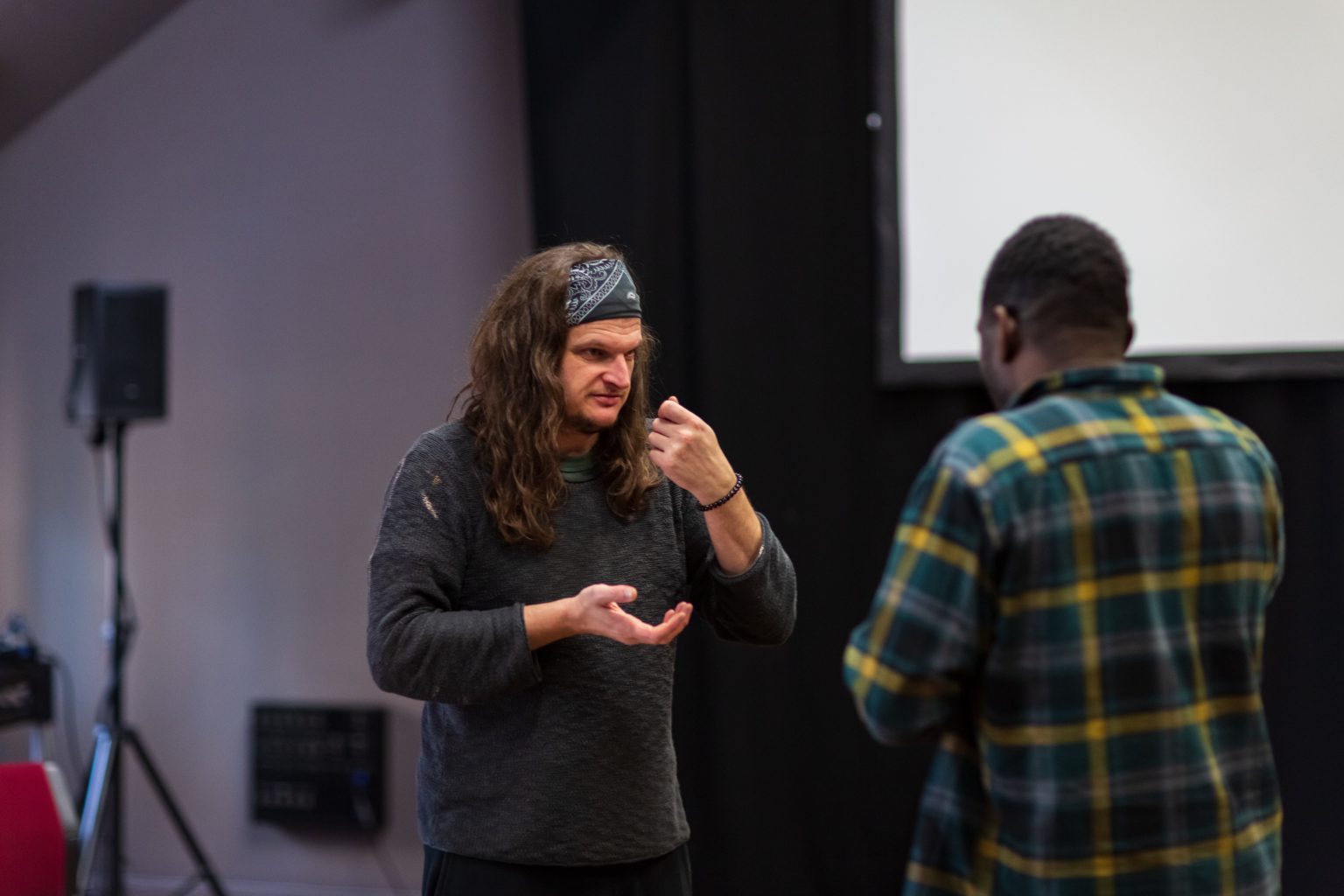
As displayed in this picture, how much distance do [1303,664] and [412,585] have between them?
85.9 inches

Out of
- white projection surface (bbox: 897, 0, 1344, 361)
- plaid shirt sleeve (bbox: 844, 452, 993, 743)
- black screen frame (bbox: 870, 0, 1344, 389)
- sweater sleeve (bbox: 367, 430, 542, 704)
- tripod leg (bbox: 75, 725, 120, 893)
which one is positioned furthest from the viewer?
tripod leg (bbox: 75, 725, 120, 893)

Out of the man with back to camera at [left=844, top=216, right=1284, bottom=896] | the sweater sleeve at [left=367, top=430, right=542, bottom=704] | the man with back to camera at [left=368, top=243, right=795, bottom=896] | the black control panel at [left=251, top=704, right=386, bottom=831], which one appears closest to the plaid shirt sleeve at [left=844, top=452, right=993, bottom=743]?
Result: the man with back to camera at [left=844, top=216, right=1284, bottom=896]

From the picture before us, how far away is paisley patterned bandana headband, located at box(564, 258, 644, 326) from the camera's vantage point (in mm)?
1553

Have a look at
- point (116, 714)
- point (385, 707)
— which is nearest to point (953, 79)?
point (385, 707)

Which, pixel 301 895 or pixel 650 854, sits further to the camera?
pixel 301 895

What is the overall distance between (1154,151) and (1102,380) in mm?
1801

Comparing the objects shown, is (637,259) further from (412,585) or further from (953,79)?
(412,585)

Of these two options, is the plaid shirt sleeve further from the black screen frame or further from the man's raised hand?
the black screen frame

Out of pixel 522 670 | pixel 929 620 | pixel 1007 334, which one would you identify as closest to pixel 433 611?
pixel 522 670

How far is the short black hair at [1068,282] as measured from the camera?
1171 mm

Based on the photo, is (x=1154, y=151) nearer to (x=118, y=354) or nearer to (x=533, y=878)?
(x=533, y=878)

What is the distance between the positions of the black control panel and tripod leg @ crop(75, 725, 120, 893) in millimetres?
456

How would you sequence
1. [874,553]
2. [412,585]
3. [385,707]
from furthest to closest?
[385,707] → [874,553] → [412,585]

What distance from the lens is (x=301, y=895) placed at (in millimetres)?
3418
